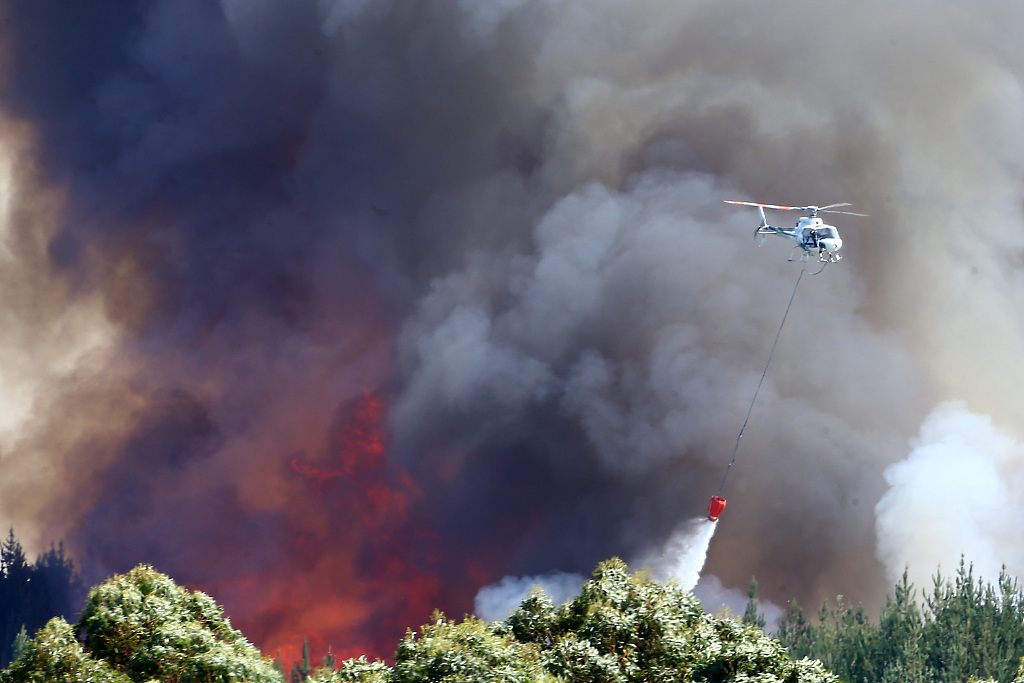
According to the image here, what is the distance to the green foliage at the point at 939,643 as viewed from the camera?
250 feet

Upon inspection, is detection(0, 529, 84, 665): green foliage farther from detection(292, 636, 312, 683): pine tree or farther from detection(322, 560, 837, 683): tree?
detection(322, 560, 837, 683): tree

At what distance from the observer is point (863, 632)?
3396 inches

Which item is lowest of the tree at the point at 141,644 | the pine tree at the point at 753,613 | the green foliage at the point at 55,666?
the green foliage at the point at 55,666

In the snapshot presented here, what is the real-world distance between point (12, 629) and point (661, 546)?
3722 inches

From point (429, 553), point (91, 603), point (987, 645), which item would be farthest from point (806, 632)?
point (91, 603)

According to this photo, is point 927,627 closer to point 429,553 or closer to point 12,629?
point 429,553

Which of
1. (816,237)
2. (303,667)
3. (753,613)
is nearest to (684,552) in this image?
(753,613)

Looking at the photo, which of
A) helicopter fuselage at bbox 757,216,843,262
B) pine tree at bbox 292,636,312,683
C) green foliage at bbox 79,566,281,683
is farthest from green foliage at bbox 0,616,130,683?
pine tree at bbox 292,636,312,683

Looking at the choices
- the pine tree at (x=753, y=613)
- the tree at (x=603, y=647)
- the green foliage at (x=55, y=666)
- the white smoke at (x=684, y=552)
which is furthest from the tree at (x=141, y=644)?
the white smoke at (x=684, y=552)

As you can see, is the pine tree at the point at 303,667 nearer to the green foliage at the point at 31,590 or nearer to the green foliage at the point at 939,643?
the green foliage at the point at 31,590

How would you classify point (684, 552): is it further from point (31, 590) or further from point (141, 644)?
point (31, 590)

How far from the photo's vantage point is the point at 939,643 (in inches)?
3187

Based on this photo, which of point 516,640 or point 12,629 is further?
point 12,629

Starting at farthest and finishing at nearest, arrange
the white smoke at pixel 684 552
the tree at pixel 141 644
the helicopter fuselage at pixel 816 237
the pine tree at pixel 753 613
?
the white smoke at pixel 684 552 → the pine tree at pixel 753 613 → the helicopter fuselage at pixel 816 237 → the tree at pixel 141 644
